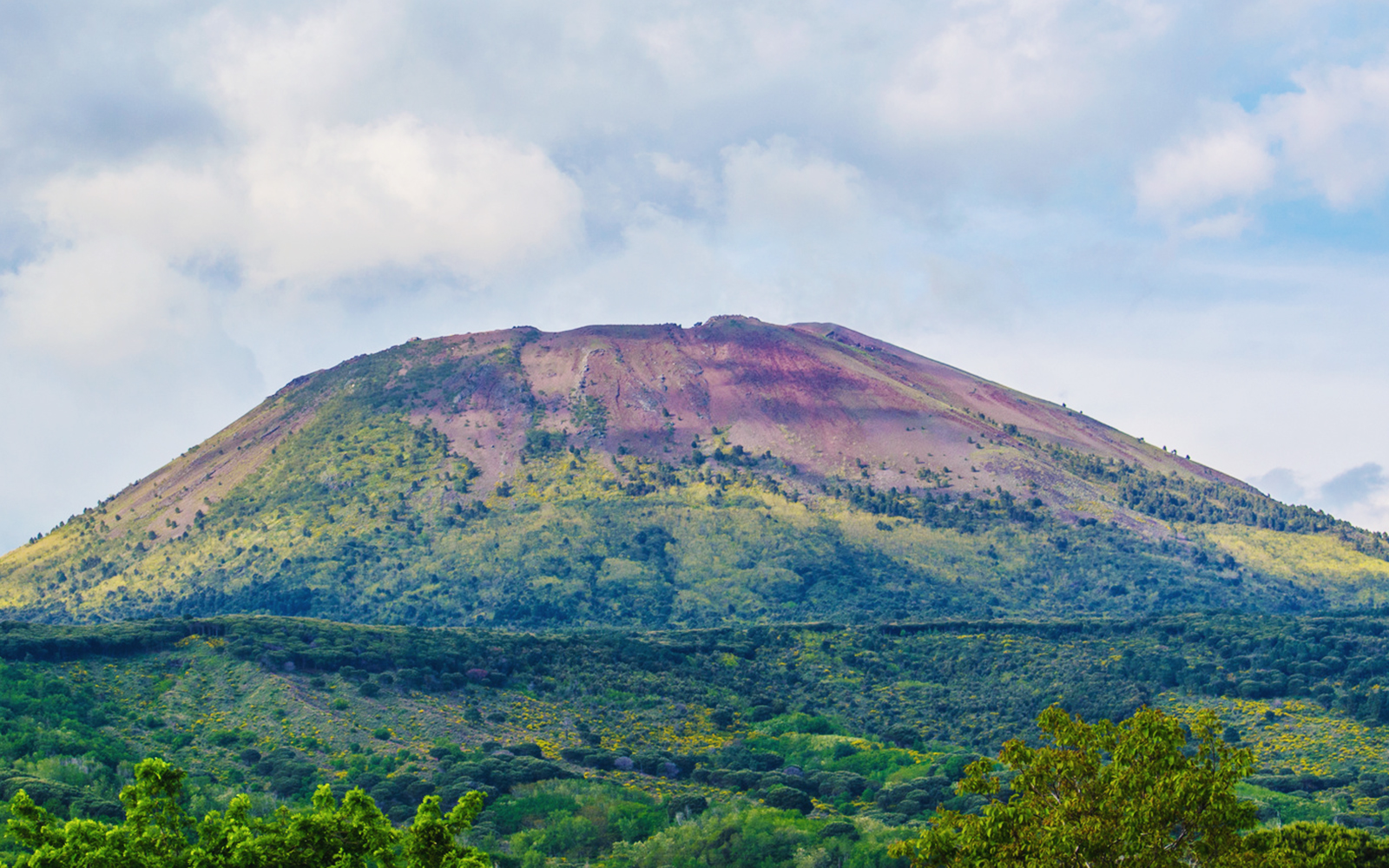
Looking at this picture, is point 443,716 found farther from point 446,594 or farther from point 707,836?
point 446,594

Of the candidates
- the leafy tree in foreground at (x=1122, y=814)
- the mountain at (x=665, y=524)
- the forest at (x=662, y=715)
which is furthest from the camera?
the mountain at (x=665, y=524)

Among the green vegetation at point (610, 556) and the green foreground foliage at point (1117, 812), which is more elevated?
the green vegetation at point (610, 556)

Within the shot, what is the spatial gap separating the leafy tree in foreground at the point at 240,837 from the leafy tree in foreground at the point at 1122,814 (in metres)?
9.09

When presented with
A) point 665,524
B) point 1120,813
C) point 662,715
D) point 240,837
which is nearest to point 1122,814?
point 1120,813

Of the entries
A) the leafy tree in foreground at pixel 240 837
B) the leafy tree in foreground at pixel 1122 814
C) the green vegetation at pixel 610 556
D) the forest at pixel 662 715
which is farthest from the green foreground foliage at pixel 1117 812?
the green vegetation at pixel 610 556

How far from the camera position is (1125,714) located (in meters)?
92.4

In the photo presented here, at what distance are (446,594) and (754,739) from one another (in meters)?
68.0

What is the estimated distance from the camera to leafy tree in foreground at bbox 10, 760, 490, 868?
21.2m

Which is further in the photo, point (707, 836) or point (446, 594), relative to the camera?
point (446, 594)

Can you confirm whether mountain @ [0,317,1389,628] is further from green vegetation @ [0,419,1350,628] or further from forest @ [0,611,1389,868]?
forest @ [0,611,1389,868]

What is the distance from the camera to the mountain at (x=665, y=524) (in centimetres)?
14875

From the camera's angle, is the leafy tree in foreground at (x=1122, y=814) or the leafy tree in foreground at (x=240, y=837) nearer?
the leafy tree in foreground at (x=240, y=837)

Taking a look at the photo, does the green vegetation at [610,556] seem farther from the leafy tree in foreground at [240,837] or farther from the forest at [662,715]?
the leafy tree in foreground at [240,837]

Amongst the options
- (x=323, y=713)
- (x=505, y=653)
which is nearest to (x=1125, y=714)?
(x=505, y=653)
